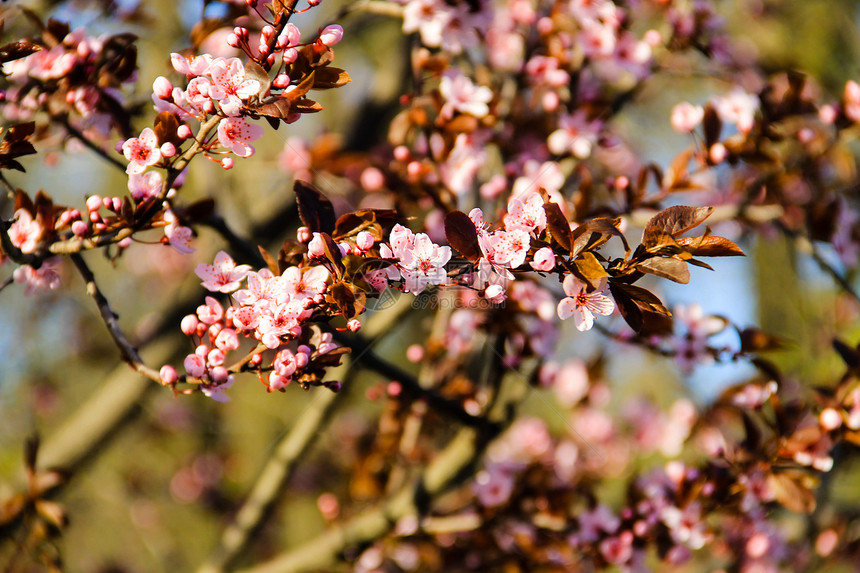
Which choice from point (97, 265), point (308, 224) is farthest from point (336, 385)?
point (97, 265)

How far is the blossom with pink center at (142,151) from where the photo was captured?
1.06 m

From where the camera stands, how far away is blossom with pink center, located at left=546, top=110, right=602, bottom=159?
1.96 meters

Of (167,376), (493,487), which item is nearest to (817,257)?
(493,487)

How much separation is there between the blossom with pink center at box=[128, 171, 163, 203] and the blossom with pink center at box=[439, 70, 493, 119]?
90cm

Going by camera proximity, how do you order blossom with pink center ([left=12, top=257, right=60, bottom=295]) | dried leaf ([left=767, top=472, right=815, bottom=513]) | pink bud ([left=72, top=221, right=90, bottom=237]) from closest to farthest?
pink bud ([left=72, top=221, right=90, bottom=237]) < blossom with pink center ([left=12, top=257, right=60, bottom=295]) < dried leaf ([left=767, top=472, right=815, bottom=513])

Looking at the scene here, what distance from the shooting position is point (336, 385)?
3.60 ft

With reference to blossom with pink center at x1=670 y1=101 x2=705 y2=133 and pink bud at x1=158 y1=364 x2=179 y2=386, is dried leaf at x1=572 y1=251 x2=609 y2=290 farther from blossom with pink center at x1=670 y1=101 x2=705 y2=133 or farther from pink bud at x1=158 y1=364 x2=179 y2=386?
blossom with pink center at x1=670 y1=101 x2=705 y2=133

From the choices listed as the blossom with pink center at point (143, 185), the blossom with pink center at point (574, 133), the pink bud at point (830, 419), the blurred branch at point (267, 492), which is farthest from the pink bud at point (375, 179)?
the pink bud at point (830, 419)

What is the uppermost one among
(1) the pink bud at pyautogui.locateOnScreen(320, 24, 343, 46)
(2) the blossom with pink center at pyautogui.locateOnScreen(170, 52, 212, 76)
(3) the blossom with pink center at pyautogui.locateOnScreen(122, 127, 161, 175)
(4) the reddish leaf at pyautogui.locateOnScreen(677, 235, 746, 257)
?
→ (1) the pink bud at pyautogui.locateOnScreen(320, 24, 343, 46)

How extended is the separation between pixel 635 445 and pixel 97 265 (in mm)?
5437

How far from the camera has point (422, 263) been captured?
3.20ft

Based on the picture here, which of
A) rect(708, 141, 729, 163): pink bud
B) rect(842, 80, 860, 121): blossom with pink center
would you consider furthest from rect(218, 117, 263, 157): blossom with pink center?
rect(842, 80, 860, 121): blossom with pink center

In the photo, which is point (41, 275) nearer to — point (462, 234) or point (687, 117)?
point (462, 234)

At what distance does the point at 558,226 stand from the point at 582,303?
185mm
